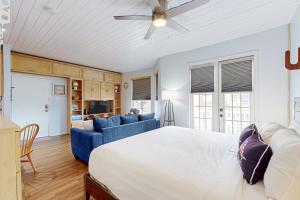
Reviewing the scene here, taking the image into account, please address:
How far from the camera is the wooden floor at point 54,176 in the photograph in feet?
6.61

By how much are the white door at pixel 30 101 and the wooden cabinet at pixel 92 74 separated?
1.21 metres

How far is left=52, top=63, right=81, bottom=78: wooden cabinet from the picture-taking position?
4797mm

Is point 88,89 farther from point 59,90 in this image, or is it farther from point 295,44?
point 295,44

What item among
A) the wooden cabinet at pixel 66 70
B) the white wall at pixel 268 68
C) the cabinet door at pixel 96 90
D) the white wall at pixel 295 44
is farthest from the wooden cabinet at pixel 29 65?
the white wall at pixel 295 44

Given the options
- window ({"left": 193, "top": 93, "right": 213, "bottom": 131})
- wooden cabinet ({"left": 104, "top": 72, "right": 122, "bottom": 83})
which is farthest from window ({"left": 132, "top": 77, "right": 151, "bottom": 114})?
window ({"left": 193, "top": 93, "right": 213, "bottom": 131})

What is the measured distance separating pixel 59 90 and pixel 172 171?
5.16m

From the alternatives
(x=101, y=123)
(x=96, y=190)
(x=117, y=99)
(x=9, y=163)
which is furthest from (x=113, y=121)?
(x=117, y=99)

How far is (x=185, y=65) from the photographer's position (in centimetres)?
414

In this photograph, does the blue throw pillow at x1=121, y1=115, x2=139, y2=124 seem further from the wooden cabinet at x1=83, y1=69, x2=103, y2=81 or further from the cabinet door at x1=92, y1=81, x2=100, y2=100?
the wooden cabinet at x1=83, y1=69, x2=103, y2=81

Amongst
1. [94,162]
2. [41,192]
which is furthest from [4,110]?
[94,162]

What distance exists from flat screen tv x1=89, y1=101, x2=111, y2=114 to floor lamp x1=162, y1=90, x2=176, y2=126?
2.82 m

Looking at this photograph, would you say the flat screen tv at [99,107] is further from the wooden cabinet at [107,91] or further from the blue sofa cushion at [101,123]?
the blue sofa cushion at [101,123]

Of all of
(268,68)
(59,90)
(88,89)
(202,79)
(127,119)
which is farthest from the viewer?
(88,89)

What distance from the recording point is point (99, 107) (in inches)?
239
